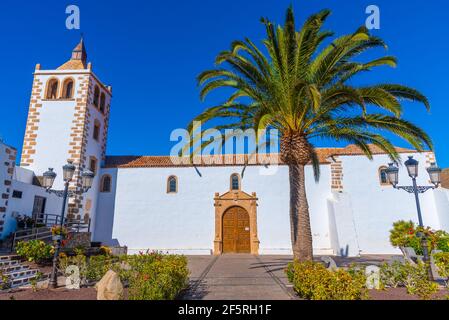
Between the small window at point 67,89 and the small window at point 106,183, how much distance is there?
597 cm

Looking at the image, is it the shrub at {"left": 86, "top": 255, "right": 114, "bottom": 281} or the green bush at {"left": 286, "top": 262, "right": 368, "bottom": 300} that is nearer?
the green bush at {"left": 286, "top": 262, "right": 368, "bottom": 300}

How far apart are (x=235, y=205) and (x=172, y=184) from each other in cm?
472

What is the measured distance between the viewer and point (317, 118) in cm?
959

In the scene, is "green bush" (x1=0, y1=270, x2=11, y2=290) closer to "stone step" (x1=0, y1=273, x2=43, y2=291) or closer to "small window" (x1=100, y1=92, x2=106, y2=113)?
"stone step" (x1=0, y1=273, x2=43, y2=291)

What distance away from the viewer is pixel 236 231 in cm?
1947

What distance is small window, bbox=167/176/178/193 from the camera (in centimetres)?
2035

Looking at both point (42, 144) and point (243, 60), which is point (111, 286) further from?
point (42, 144)

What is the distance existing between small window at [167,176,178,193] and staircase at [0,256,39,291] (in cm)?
1107

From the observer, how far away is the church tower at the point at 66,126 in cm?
1772

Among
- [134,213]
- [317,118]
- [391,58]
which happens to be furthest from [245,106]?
[134,213]

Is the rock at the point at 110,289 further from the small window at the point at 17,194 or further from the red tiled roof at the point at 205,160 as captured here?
Result: the red tiled roof at the point at 205,160

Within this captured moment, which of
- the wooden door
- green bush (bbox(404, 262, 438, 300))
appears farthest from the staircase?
the wooden door

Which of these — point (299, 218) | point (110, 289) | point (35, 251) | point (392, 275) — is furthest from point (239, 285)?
point (35, 251)
